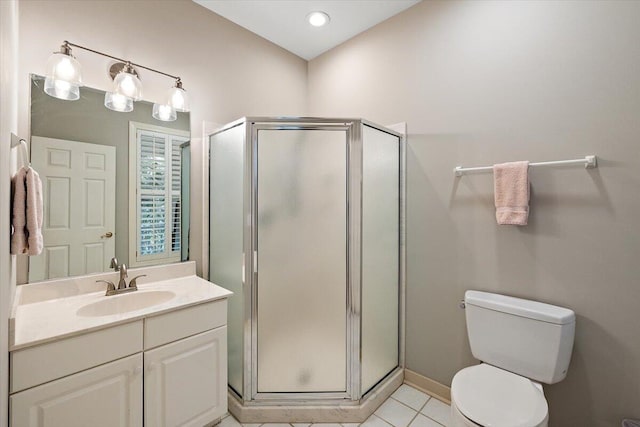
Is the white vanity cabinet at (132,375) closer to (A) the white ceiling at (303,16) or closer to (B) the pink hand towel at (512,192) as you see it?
(B) the pink hand towel at (512,192)

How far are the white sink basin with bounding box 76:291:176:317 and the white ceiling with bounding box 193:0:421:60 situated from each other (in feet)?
6.43

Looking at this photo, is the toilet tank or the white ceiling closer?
the toilet tank

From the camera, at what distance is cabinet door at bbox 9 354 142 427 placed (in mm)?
1070

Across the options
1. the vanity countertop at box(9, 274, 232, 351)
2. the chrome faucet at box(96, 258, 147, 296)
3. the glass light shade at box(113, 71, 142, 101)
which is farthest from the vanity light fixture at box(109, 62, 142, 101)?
the vanity countertop at box(9, 274, 232, 351)

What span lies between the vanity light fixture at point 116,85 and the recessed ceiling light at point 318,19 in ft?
3.49

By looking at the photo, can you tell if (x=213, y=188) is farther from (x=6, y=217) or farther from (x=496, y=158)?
(x=496, y=158)

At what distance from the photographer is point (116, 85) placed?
164 centimetres

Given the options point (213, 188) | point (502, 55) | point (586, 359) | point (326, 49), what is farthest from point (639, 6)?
point (213, 188)

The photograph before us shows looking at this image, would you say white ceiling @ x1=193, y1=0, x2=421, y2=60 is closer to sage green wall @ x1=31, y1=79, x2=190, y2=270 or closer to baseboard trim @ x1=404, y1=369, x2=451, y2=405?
sage green wall @ x1=31, y1=79, x2=190, y2=270

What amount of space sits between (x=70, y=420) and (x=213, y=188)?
4.42ft

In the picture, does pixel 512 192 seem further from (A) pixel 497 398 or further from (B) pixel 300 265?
(B) pixel 300 265

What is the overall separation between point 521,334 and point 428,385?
82cm

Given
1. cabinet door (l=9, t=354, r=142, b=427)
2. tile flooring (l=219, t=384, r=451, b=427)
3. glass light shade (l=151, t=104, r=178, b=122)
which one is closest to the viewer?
cabinet door (l=9, t=354, r=142, b=427)

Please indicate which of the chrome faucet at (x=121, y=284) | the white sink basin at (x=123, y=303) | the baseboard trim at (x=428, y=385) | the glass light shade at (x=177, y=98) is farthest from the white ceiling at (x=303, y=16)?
the baseboard trim at (x=428, y=385)
